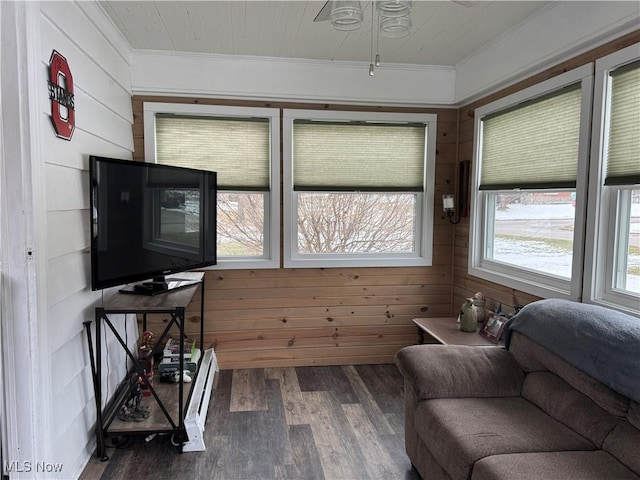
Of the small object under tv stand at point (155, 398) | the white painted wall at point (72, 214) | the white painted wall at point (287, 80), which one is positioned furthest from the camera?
the white painted wall at point (287, 80)

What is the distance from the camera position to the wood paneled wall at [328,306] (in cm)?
374

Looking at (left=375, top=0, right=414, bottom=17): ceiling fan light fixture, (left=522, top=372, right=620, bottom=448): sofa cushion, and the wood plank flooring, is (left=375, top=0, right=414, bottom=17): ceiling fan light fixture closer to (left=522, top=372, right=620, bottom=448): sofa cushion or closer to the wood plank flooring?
(left=522, top=372, right=620, bottom=448): sofa cushion

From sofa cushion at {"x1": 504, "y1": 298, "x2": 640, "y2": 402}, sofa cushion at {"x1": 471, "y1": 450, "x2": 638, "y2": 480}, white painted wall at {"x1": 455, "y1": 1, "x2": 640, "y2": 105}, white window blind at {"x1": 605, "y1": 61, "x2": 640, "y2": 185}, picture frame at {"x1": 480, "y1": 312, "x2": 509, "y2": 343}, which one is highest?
white painted wall at {"x1": 455, "y1": 1, "x2": 640, "y2": 105}

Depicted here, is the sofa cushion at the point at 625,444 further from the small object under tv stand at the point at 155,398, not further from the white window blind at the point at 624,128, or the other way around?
the small object under tv stand at the point at 155,398

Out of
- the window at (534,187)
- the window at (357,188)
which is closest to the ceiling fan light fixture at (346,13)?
the window at (534,187)

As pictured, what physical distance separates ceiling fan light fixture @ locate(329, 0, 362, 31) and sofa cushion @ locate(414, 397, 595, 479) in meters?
1.76

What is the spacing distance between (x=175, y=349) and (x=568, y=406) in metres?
2.56

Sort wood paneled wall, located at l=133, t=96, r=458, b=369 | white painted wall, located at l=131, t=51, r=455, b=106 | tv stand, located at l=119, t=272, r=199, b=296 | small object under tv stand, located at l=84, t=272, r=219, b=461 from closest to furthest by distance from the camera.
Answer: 1. small object under tv stand, located at l=84, t=272, r=219, b=461
2. tv stand, located at l=119, t=272, r=199, b=296
3. white painted wall, located at l=131, t=51, r=455, b=106
4. wood paneled wall, located at l=133, t=96, r=458, b=369

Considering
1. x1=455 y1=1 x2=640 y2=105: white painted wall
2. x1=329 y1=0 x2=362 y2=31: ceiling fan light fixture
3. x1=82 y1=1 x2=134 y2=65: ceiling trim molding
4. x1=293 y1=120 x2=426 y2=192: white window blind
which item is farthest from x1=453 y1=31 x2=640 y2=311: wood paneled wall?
x1=82 y1=1 x2=134 y2=65: ceiling trim molding

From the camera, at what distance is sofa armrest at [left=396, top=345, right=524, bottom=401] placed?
2232mm

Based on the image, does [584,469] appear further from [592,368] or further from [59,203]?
[59,203]

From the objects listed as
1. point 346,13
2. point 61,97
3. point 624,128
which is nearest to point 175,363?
point 61,97

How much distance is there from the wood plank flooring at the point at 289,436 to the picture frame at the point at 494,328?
30.7 inches

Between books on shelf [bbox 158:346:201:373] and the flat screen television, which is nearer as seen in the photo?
the flat screen television
